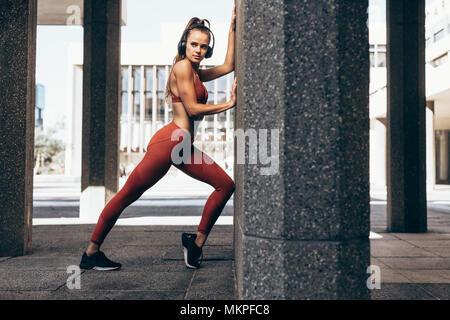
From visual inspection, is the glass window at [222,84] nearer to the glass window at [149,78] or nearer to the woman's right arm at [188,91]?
the glass window at [149,78]

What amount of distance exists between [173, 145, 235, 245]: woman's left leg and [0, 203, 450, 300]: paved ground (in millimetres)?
434

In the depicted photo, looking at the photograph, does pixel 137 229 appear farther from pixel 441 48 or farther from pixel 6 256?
pixel 441 48

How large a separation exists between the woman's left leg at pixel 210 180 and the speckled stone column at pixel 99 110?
180 inches

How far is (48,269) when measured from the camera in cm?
364

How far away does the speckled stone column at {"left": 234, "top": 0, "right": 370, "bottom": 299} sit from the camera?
2.12m

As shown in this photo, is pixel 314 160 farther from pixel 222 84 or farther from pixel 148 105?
pixel 222 84

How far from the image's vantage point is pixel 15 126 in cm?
435

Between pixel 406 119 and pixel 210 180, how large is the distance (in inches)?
159

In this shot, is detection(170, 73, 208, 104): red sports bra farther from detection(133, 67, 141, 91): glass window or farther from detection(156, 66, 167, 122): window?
detection(133, 67, 141, 91): glass window

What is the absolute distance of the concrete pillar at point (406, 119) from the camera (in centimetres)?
633

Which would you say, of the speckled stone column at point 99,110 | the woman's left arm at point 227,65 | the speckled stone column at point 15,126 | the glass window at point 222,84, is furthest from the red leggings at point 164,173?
the glass window at point 222,84

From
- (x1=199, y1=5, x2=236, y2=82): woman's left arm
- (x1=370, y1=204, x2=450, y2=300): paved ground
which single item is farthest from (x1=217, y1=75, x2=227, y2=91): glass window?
(x1=199, y1=5, x2=236, y2=82): woman's left arm
